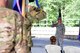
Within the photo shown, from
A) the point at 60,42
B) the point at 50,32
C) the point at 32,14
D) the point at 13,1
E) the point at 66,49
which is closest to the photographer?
the point at 13,1

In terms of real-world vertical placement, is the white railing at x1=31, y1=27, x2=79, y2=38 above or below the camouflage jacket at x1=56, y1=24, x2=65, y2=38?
below

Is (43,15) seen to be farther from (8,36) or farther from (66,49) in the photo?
(66,49)

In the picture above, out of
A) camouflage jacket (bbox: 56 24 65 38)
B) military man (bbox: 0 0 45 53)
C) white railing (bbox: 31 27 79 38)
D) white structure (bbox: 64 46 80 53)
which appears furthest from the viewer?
white railing (bbox: 31 27 79 38)

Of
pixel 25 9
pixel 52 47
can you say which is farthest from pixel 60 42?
pixel 25 9

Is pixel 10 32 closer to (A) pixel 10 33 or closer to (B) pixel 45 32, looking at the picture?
(A) pixel 10 33

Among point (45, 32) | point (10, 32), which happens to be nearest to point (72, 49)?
point (10, 32)

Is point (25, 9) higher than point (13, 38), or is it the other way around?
point (25, 9)

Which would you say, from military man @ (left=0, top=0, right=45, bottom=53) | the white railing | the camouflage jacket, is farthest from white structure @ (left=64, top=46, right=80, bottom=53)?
the white railing

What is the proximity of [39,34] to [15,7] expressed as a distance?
19.8 m

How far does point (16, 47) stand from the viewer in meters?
2.42

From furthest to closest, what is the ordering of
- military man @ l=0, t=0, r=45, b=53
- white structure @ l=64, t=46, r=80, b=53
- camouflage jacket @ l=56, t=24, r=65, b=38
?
camouflage jacket @ l=56, t=24, r=65, b=38, white structure @ l=64, t=46, r=80, b=53, military man @ l=0, t=0, r=45, b=53

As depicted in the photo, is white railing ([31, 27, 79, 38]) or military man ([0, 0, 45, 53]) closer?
military man ([0, 0, 45, 53])

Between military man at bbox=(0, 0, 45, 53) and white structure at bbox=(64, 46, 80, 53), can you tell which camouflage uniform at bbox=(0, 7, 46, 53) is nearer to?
military man at bbox=(0, 0, 45, 53)

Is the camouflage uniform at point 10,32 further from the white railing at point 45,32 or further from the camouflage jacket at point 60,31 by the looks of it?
the white railing at point 45,32
